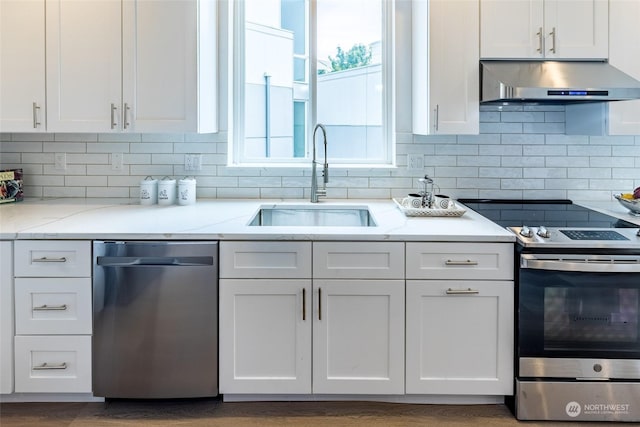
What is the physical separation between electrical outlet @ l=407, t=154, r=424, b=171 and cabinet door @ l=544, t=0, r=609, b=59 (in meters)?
0.85

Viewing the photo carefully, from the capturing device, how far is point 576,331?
2.29 m

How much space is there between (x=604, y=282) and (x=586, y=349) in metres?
0.29

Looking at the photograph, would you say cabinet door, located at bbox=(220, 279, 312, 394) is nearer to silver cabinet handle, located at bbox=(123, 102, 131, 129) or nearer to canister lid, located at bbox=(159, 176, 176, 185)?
canister lid, located at bbox=(159, 176, 176, 185)

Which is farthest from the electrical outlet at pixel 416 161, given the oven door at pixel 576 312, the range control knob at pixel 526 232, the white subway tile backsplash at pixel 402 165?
the oven door at pixel 576 312

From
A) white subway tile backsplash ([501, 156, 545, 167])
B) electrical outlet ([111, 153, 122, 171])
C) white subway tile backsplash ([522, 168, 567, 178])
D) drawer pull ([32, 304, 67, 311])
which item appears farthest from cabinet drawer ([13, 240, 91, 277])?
white subway tile backsplash ([522, 168, 567, 178])

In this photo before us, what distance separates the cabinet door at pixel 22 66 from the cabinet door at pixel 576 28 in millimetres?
2527

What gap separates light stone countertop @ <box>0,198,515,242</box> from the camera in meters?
2.31

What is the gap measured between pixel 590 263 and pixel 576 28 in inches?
49.1

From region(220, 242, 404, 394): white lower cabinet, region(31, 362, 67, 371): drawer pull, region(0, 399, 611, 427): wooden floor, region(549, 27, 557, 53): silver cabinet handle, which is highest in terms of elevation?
region(549, 27, 557, 53): silver cabinet handle

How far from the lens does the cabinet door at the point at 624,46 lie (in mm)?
2752

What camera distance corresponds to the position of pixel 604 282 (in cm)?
225

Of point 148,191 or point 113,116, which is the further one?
point 148,191

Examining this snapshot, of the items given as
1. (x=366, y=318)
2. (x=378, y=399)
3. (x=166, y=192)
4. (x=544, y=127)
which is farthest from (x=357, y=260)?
(x=544, y=127)

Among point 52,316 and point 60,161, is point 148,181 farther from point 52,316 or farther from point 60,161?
point 52,316
